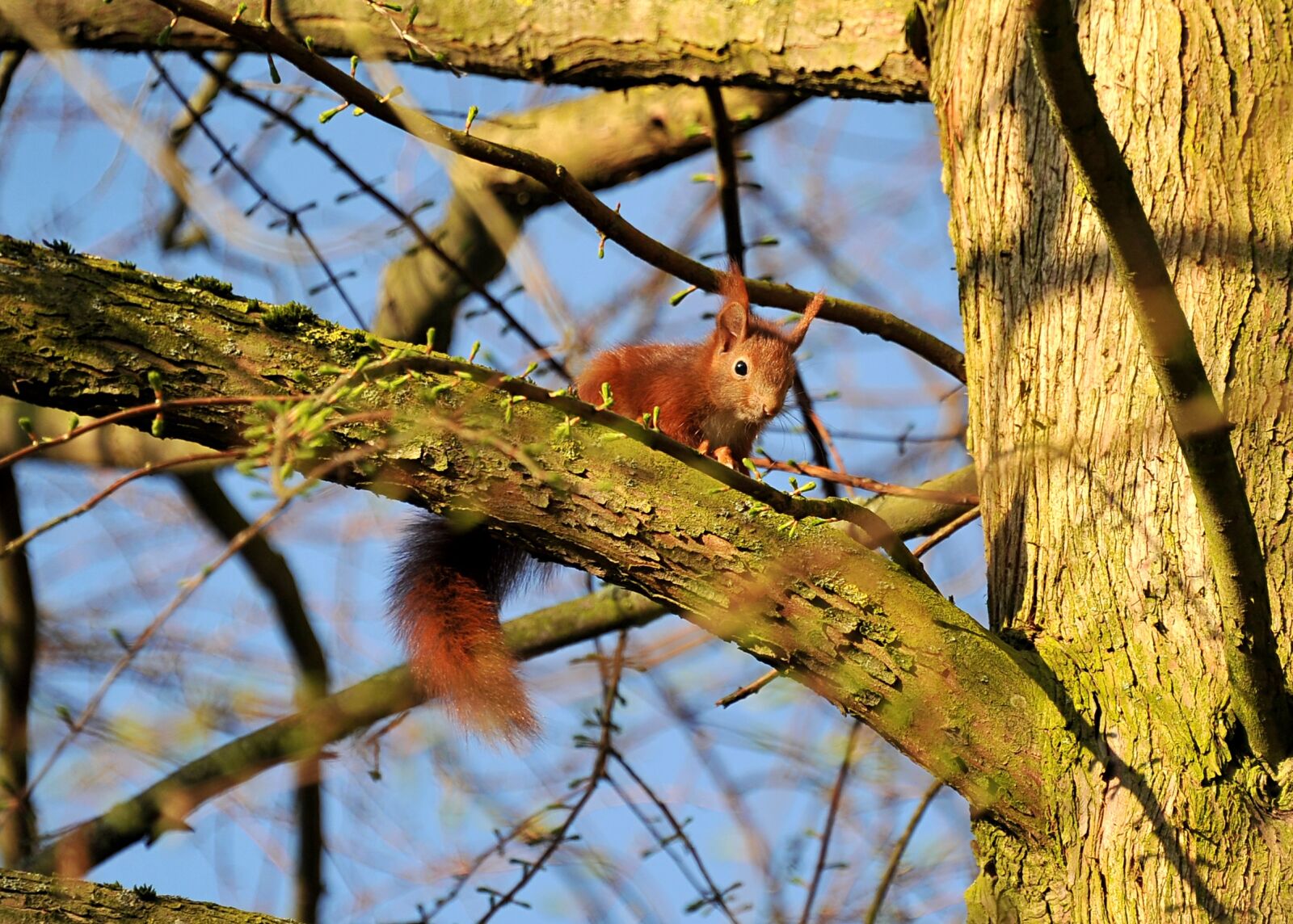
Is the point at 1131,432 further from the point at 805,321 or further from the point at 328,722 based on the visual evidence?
the point at 328,722

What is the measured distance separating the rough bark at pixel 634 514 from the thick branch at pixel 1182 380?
30cm

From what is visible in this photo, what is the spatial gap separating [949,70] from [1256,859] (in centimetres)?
161

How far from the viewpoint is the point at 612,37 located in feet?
10.2

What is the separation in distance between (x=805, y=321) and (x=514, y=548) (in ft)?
3.50

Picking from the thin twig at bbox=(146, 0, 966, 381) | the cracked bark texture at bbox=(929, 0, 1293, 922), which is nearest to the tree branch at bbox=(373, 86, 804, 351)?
the thin twig at bbox=(146, 0, 966, 381)

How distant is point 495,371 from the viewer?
5.28 ft

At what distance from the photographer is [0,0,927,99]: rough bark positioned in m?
2.95

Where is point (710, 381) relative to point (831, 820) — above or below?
above

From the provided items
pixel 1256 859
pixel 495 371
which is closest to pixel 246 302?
pixel 495 371

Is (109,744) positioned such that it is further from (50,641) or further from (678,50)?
(50,641)

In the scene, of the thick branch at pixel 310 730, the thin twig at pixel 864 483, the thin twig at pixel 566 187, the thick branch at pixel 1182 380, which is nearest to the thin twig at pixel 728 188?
the thin twig at pixel 566 187

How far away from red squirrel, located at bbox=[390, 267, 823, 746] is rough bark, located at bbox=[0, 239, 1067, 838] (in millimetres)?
183

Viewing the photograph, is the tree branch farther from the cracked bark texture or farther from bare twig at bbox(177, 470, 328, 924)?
the cracked bark texture

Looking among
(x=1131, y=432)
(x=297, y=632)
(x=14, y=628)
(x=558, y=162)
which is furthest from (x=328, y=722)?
(x=1131, y=432)
